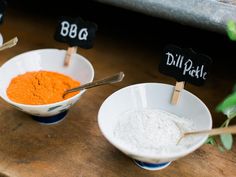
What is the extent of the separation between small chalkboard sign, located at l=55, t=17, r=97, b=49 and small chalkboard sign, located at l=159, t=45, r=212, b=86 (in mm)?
216

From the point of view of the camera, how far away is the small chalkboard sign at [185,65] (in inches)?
30.8

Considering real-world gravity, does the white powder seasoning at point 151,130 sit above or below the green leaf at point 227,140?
below

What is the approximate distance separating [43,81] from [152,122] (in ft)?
0.99

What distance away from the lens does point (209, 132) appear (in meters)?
0.68

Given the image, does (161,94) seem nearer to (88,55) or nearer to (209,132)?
(209,132)

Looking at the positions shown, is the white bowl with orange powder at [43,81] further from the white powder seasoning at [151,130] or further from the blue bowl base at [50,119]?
the white powder seasoning at [151,130]

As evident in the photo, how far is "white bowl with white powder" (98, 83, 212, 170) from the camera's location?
71cm

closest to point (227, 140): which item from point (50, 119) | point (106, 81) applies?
point (106, 81)

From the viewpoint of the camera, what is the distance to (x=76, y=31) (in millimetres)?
938

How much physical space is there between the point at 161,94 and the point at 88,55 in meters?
0.37

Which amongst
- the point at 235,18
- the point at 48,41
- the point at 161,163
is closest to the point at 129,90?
the point at 161,163

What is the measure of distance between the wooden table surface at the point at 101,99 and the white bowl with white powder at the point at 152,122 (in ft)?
0.26

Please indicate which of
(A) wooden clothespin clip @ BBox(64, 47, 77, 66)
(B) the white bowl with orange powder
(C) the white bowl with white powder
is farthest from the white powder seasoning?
(A) wooden clothespin clip @ BBox(64, 47, 77, 66)

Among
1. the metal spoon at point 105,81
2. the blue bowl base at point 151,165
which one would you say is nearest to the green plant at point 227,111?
the blue bowl base at point 151,165
